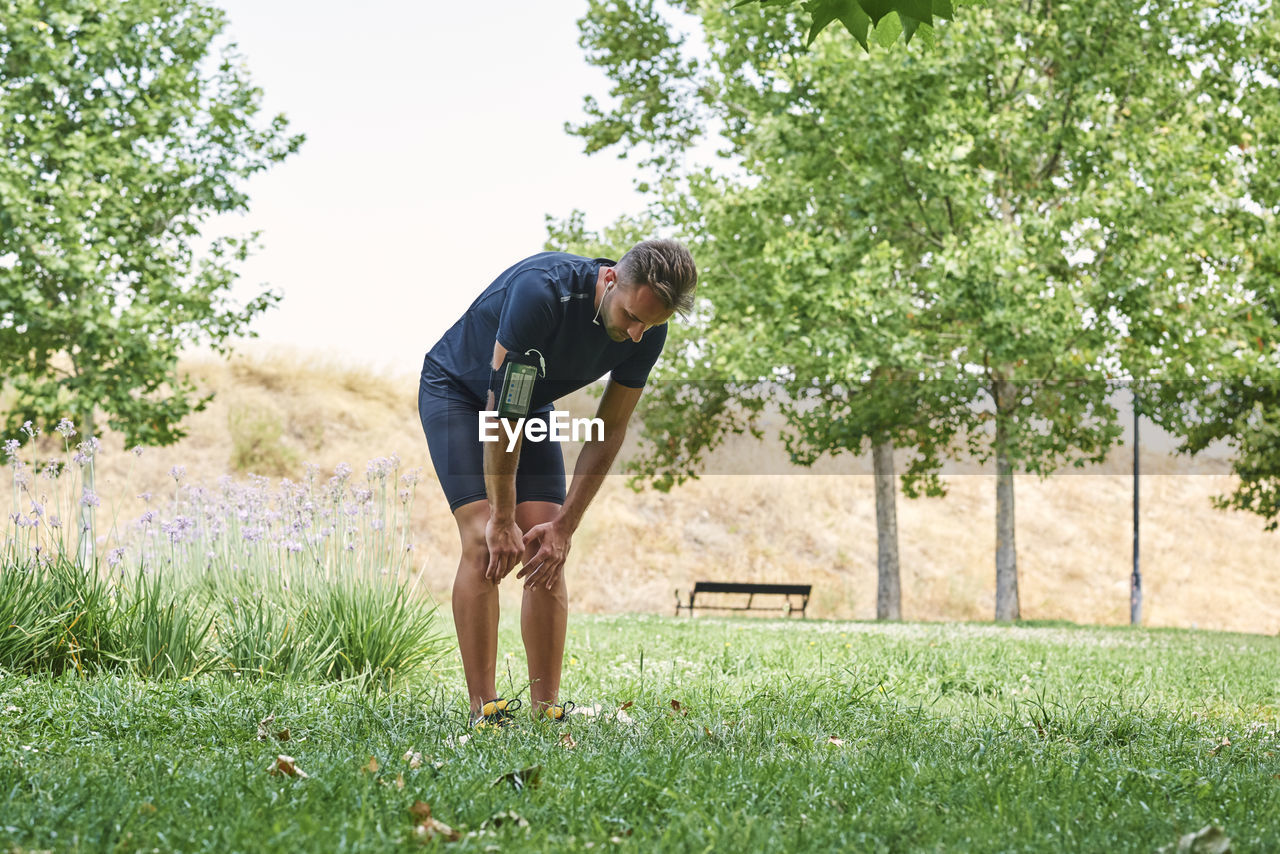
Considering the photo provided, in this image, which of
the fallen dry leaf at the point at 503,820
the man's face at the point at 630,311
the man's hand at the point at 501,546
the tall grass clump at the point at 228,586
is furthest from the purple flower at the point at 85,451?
the fallen dry leaf at the point at 503,820

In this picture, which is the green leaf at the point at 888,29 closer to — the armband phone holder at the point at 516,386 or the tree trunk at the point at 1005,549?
the armband phone holder at the point at 516,386

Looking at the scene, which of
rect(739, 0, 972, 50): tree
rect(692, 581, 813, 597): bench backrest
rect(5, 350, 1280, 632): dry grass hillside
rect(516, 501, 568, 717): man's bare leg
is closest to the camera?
rect(739, 0, 972, 50): tree

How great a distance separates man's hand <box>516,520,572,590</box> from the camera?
3746 millimetres

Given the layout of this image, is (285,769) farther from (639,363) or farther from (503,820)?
(639,363)

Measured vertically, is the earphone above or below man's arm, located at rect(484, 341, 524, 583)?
above

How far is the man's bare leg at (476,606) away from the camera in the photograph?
144 inches

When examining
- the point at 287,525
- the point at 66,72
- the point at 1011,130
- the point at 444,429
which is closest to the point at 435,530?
the point at 66,72

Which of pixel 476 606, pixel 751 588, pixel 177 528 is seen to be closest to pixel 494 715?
pixel 476 606

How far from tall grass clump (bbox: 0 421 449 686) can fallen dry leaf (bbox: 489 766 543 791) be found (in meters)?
2.29

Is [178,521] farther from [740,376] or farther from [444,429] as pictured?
[740,376]

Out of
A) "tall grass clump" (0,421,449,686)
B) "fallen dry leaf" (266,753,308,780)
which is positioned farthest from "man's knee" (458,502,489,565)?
"tall grass clump" (0,421,449,686)

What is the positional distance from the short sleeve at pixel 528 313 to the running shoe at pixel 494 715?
1190 mm

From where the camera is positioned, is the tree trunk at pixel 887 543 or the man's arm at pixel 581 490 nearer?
the man's arm at pixel 581 490

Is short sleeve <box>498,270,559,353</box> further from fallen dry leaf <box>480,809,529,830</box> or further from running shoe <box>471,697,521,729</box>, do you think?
fallen dry leaf <box>480,809,529,830</box>
